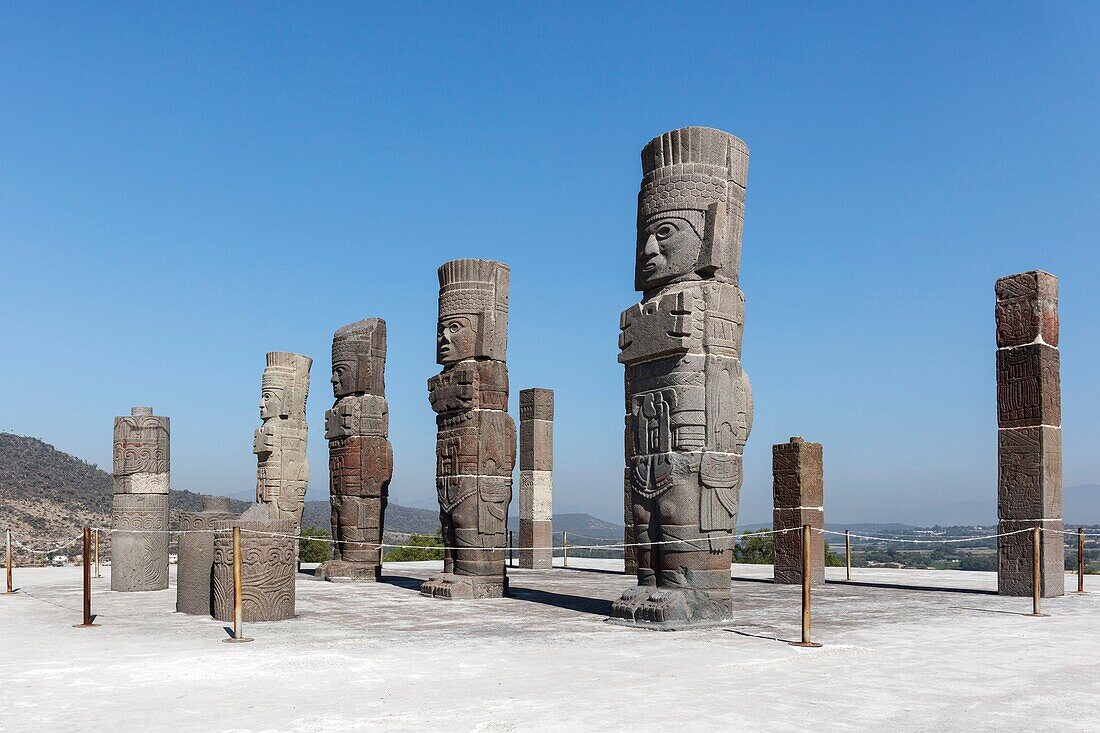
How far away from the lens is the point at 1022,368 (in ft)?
43.3

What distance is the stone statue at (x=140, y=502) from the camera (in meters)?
14.7

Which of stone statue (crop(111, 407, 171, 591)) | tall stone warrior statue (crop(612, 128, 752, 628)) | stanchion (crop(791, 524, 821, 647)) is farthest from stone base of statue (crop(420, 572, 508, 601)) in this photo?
stanchion (crop(791, 524, 821, 647))

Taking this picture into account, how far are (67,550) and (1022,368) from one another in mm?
28110

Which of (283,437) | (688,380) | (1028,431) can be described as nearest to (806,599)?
(688,380)

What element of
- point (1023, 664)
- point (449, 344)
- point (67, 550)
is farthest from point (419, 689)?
point (67, 550)

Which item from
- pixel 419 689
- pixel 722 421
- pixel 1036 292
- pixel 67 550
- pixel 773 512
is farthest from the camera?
pixel 67 550

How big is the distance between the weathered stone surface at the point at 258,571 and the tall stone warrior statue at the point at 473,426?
3.20 metres

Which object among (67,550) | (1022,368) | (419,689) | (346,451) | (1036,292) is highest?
(1036,292)

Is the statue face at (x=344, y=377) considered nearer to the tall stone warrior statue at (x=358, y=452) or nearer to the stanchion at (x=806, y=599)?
the tall stone warrior statue at (x=358, y=452)

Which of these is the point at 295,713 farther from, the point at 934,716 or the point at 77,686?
the point at 934,716

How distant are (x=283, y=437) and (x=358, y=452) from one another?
2.84 meters

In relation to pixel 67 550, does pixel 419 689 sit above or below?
above

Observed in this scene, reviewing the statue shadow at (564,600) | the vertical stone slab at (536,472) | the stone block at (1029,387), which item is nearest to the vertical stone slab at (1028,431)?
the stone block at (1029,387)

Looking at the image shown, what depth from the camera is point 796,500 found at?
1564 centimetres
